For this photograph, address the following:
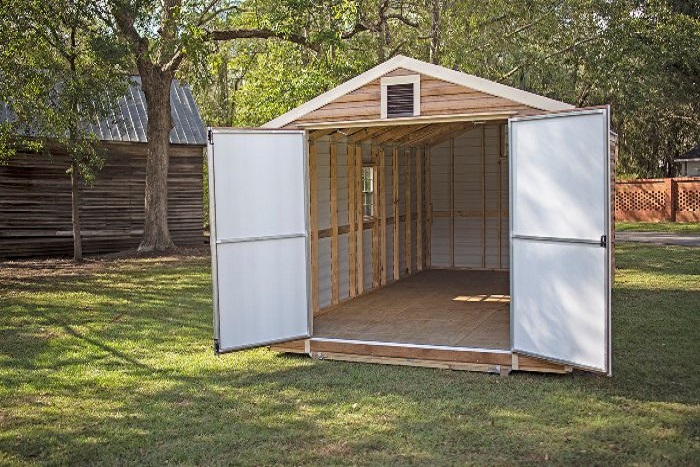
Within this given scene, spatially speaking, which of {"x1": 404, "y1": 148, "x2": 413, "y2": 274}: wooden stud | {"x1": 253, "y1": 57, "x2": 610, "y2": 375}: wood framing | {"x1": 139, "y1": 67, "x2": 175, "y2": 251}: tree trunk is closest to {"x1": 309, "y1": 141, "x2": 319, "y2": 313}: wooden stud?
{"x1": 253, "y1": 57, "x2": 610, "y2": 375}: wood framing

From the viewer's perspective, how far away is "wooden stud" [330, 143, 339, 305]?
34.0 feet

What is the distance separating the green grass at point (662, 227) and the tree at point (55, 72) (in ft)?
52.9

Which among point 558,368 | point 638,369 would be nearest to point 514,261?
point 558,368

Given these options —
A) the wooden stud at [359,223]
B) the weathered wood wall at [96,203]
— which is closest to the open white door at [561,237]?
the wooden stud at [359,223]

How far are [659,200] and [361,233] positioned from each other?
770 inches

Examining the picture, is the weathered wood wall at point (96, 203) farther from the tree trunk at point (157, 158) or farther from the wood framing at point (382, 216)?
the wood framing at point (382, 216)

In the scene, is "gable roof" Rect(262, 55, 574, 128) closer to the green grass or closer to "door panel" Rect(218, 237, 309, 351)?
"door panel" Rect(218, 237, 309, 351)

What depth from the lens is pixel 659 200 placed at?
91.6 feet

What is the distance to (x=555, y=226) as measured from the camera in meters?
6.97

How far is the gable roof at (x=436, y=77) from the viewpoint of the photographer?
23.8 ft

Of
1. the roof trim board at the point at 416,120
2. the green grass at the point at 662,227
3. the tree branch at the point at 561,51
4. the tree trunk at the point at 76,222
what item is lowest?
the green grass at the point at 662,227

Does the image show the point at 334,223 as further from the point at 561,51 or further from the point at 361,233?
the point at 561,51

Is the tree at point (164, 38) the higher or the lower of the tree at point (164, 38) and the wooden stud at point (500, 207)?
the higher

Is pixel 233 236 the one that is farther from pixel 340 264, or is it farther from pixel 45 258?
pixel 45 258
